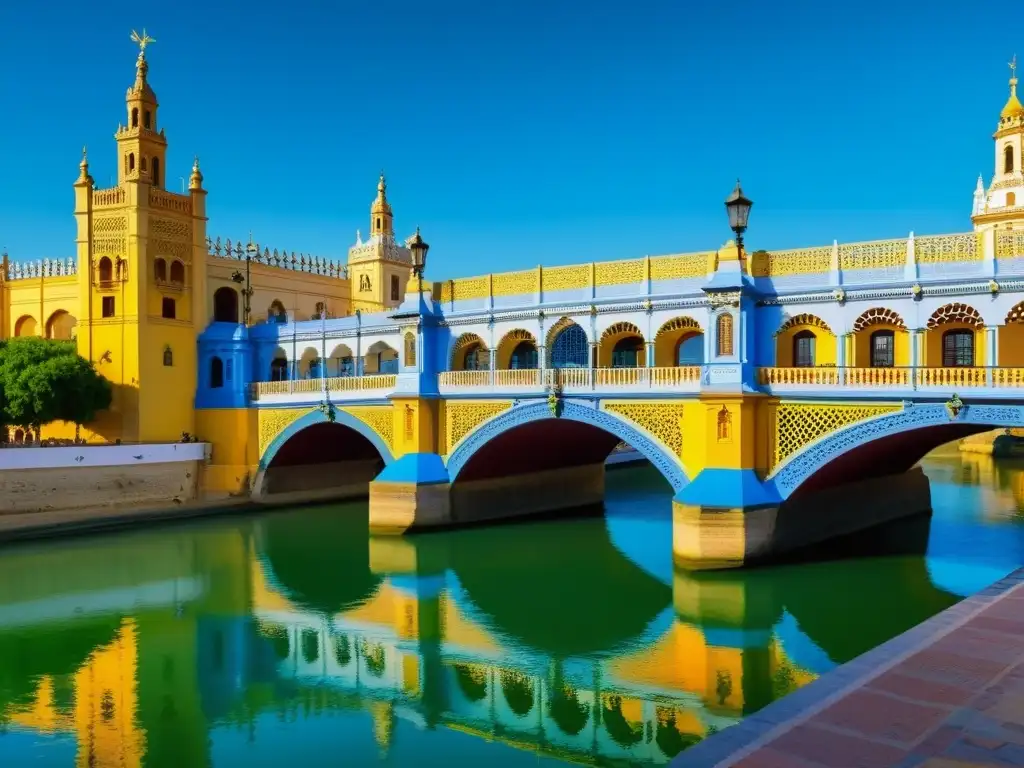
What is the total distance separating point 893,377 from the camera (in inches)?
550

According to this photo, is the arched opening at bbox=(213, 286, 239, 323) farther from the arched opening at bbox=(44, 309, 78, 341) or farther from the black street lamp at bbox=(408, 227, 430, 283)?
the black street lamp at bbox=(408, 227, 430, 283)

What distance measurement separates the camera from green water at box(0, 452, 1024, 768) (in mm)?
9133

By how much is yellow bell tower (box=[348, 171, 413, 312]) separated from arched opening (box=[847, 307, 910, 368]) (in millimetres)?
19401

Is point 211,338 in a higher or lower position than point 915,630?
higher

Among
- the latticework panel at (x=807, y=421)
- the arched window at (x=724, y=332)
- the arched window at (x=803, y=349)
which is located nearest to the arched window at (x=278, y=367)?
the arched window at (x=724, y=332)

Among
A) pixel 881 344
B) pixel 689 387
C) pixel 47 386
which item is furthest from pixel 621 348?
pixel 47 386

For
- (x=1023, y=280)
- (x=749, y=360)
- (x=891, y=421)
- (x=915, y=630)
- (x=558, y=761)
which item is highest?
(x=1023, y=280)

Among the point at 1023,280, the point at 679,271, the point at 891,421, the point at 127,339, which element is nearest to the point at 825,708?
the point at 891,421

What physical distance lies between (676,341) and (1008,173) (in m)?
12.7

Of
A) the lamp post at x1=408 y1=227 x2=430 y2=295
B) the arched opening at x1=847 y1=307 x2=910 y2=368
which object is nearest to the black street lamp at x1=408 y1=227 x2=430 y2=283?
the lamp post at x1=408 y1=227 x2=430 y2=295

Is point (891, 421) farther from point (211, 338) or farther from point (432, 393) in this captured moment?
point (211, 338)

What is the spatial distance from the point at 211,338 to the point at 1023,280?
20.1 metres

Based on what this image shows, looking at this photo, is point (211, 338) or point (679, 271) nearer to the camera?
point (679, 271)

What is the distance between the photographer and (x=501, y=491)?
21.5 meters
